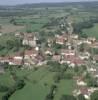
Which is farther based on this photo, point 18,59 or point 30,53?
point 30,53

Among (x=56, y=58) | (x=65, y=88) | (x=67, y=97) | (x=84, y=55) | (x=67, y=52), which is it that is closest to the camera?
(x=67, y=97)

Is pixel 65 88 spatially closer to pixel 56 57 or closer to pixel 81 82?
pixel 81 82

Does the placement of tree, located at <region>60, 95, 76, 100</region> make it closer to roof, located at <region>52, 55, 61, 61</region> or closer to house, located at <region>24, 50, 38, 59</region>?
roof, located at <region>52, 55, 61, 61</region>

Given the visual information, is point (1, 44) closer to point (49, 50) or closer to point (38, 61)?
point (49, 50)

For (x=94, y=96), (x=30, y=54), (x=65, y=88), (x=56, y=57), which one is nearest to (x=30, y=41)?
(x=30, y=54)

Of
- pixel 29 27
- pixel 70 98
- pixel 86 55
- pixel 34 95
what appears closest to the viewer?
pixel 70 98

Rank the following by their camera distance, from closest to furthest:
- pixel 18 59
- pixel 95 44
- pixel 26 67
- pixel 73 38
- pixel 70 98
→ pixel 70 98, pixel 26 67, pixel 18 59, pixel 95 44, pixel 73 38

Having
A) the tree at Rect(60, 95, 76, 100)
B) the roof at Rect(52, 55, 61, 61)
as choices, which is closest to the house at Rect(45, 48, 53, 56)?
the roof at Rect(52, 55, 61, 61)

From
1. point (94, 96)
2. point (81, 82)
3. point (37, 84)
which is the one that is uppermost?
point (94, 96)

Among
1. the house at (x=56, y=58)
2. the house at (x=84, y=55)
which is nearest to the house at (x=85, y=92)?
the house at (x=56, y=58)

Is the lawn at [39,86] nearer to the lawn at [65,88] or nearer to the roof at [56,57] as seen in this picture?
the lawn at [65,88]

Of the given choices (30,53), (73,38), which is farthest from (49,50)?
(73,38)
